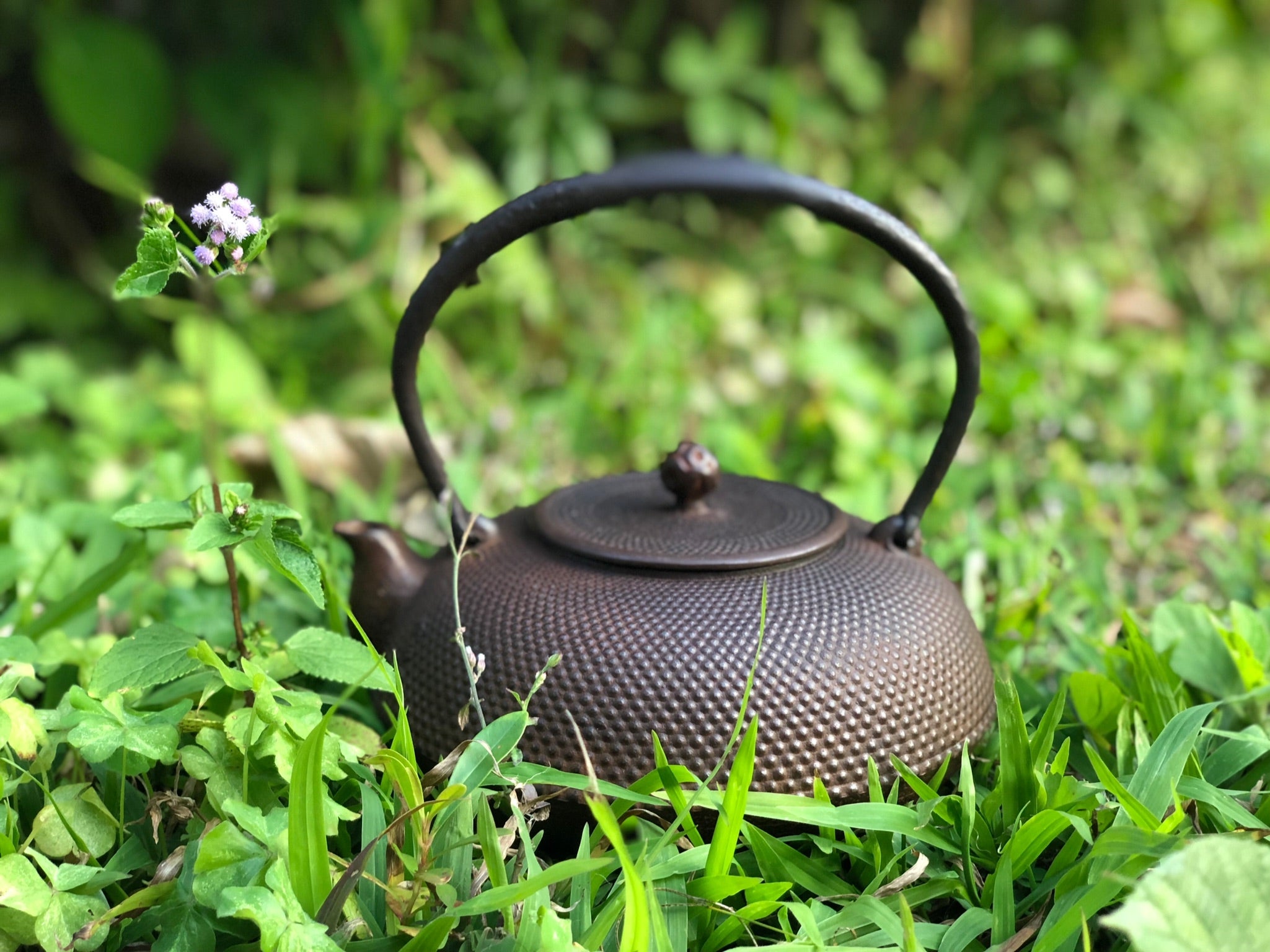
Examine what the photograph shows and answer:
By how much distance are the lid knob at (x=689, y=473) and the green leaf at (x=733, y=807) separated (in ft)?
1.16

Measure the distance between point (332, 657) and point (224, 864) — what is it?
0.24m

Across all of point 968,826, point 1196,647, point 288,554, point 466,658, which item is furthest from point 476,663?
point 1196,647

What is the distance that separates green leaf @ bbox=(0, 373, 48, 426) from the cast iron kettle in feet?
2.58

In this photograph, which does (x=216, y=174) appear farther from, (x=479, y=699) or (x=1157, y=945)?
(x=1157, y=945)

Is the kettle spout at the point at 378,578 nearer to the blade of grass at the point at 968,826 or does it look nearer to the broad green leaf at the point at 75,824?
the broad green leaf at the point at 75,824

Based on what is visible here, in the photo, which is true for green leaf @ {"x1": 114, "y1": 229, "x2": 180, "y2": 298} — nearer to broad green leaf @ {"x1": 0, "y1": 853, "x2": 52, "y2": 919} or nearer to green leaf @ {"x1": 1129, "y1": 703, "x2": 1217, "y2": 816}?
broad green leaf @ {"x1": 0, "y1": 853, "x2": 52, "y2": 919}

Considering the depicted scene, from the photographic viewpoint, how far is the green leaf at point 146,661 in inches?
45.9

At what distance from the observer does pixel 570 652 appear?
1.26 meters

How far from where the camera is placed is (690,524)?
4.62 feet

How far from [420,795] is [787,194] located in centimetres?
78

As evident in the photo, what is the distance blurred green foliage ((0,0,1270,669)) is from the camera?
2.71 m

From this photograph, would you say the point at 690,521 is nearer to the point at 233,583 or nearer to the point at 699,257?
the point at 233,583

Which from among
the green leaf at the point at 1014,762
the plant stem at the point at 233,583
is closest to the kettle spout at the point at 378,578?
the plant stem at the point at 233,583

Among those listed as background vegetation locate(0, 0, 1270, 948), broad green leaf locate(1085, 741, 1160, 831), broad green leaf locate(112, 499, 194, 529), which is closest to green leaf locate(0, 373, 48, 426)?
background vegetation locate(0, 0, 1270, 948)
